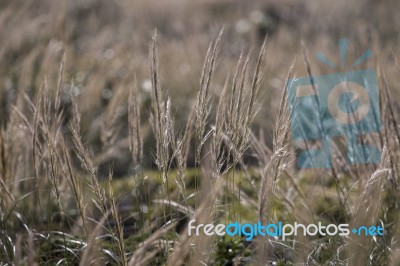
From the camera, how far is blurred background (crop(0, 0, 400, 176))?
3.32 metres

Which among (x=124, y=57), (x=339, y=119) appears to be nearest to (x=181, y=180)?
(x=339, y=119)

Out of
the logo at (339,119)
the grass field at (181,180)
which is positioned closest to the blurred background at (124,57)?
the grass field at (181,180)

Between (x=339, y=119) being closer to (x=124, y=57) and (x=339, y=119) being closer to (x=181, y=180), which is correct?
(x=181, y=180)

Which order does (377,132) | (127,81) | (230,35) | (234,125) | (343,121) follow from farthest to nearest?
1. (230,35)
2. (127,81)
3. (343,121)
4. (377,132)
5. (234,125)

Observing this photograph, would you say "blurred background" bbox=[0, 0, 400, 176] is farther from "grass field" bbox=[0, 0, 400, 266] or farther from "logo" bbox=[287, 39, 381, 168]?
"logo" bbox=[287, 39, 381, 168]

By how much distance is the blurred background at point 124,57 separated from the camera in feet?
10.9

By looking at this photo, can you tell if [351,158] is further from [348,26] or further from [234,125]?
[348,26]

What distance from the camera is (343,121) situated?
2299mm

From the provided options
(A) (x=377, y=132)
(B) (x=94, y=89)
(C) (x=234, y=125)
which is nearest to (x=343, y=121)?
(A) (x=377, y=132)

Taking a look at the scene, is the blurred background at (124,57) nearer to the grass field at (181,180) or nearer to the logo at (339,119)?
the grass field at (181,180)

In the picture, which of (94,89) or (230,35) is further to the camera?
(230,35)

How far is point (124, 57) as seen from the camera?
5.94 meters

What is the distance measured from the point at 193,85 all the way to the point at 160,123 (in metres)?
3.88

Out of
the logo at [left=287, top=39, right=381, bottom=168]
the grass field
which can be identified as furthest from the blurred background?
the logo at [left=287, top=39, right=381, bottom=168]
